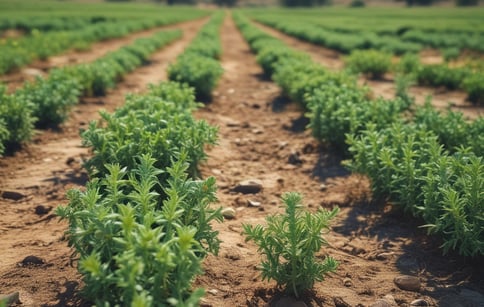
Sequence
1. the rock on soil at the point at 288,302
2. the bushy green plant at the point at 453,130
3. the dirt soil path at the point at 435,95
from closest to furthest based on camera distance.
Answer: the rock on soil at the point at 288,302, the bushy green plant at the point at 453,130, the dirt soil path at the point at 435,95

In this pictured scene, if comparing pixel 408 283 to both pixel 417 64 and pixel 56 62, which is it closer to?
pixel 417 64

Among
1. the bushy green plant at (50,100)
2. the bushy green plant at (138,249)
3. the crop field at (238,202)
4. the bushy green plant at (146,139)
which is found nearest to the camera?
the bushy green plant at (138,249)

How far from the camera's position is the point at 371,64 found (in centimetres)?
1299

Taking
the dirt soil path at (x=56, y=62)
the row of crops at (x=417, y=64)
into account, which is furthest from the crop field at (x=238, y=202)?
the dirt soil path at (x=56, y=62)

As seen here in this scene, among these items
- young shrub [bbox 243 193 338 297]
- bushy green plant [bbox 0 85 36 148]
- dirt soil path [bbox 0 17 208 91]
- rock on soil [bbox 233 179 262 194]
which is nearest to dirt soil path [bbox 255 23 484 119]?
A: rock on soil [bbox 233 179 262 194]

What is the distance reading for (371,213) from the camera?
4.79 m

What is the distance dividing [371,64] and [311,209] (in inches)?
367

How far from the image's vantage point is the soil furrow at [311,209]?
3.39 metres

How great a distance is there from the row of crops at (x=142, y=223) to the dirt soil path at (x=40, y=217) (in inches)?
19.7

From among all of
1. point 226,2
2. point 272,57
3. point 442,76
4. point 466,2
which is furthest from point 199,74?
point 226,2

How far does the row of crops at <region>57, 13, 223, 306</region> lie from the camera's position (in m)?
2.43

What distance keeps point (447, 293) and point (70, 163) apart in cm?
492

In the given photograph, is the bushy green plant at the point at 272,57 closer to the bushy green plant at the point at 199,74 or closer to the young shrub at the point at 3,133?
the bushy green plant at the point at 199,74

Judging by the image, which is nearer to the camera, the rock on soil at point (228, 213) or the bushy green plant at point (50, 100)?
the rock on soil at point (228, 213)
